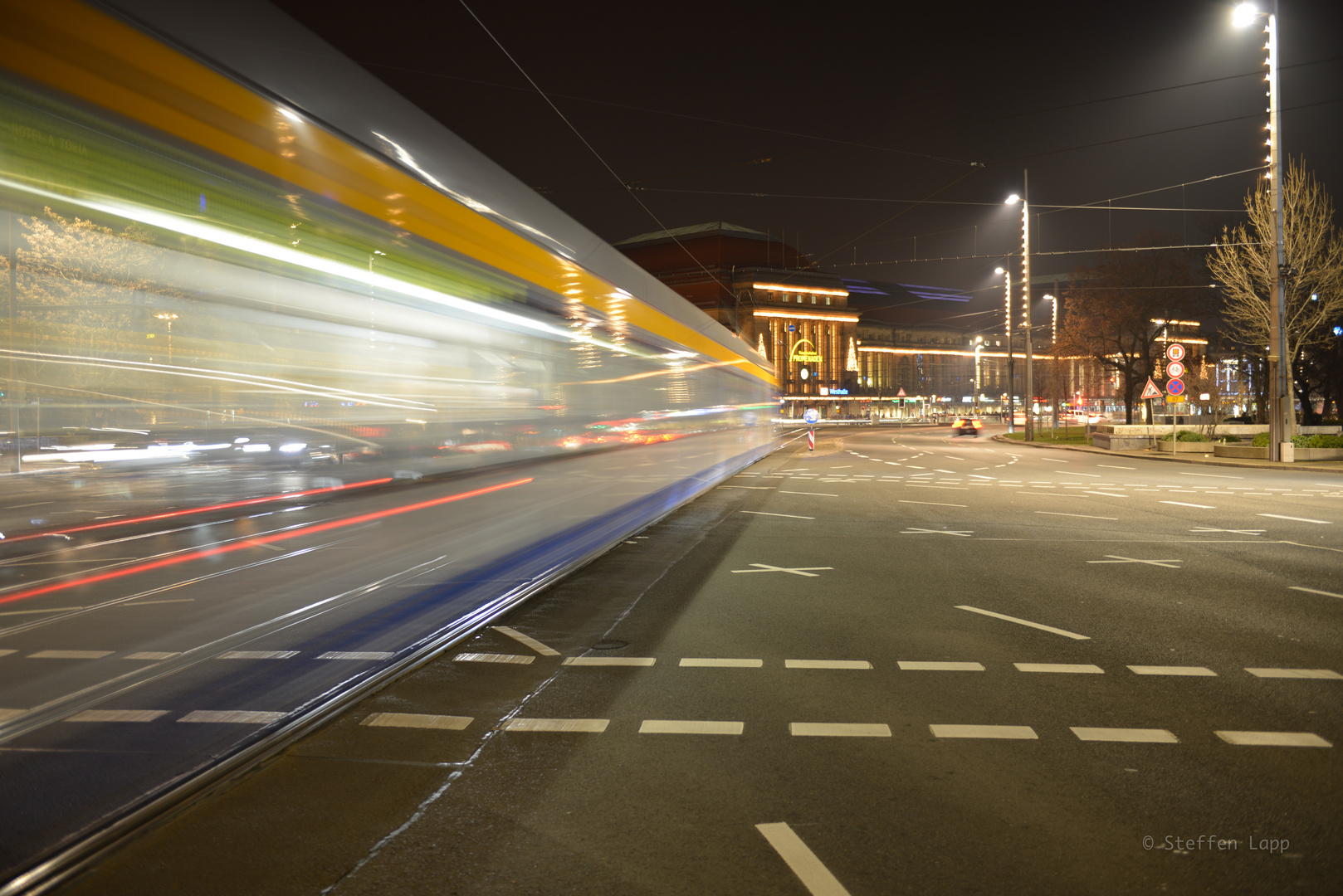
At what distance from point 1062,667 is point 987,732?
1.44m

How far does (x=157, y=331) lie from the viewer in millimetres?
4113

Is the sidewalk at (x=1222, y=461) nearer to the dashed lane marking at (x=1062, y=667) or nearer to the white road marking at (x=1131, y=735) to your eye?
the dashed lane marking at (x=1062, y=667)

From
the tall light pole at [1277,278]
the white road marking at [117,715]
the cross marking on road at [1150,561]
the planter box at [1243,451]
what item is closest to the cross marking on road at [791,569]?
the cross marking on road at [1150,561]

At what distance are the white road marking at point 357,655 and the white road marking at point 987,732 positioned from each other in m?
3.39

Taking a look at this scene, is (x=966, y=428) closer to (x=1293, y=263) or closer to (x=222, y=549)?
(x=1293, y=263)

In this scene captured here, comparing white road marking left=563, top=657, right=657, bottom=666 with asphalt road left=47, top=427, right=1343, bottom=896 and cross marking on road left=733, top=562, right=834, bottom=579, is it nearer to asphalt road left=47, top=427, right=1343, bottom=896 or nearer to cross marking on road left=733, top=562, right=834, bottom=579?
A: asphalt road left=47, top=427, right=1343, bottom=896

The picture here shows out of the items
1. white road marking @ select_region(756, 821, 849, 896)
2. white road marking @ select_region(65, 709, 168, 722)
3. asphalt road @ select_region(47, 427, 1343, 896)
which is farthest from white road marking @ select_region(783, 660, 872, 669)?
white road marking @ select_region(65, 709, 168, 722)

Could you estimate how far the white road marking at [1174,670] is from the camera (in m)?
5.33

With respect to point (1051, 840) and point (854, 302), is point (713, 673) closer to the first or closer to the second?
point (1051, 840)

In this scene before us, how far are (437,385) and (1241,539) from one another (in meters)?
10.2

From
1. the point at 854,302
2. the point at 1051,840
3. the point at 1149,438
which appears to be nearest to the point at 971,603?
the point at 1051,840

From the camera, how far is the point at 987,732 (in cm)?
432

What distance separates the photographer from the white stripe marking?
5238 mm

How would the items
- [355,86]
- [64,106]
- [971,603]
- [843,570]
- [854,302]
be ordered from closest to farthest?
[64,106] < [355,86] < [971,603] < [843,570] < [854,302]
